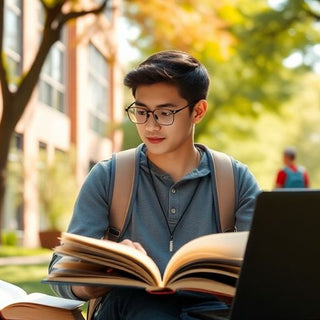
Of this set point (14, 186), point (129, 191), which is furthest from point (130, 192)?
point (14, 186)

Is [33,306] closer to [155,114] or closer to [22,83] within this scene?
[155,114]

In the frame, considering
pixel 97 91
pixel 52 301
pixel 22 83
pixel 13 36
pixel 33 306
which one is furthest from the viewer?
pixel 97 91

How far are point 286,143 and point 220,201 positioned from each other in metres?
58.8

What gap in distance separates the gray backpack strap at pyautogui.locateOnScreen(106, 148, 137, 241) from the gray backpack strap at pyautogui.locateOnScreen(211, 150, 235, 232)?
0.80 ft

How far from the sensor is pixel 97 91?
31.9m

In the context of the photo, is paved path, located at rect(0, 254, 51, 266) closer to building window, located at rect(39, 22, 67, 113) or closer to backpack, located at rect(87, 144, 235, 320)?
backpack, located at rect(87, 144, 235, 320)

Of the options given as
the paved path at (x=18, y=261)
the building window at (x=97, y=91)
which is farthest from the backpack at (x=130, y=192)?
the building window at (x=97, y=91)

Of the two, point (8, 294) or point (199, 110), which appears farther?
point (199, 110)

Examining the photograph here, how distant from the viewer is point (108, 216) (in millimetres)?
2529

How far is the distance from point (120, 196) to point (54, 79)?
2278 centimetres

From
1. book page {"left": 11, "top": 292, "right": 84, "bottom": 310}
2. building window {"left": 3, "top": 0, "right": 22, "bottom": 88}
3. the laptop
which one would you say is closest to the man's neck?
book page {"left": 11, "top": 292, "right": 84, "bottom": 310}

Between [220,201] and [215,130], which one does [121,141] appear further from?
[220,201]

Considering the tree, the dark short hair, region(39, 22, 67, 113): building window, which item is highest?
region(39, 22, 67, 113): building window

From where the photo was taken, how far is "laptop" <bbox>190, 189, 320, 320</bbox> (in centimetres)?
183
